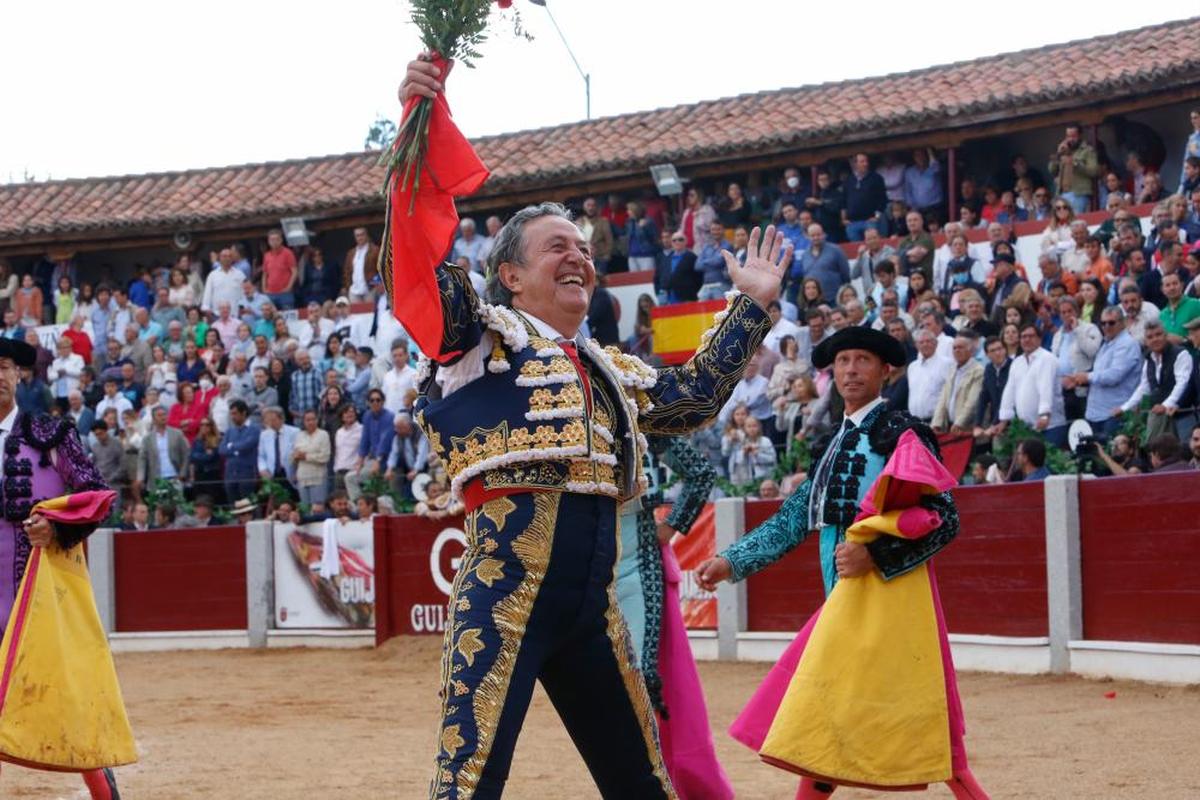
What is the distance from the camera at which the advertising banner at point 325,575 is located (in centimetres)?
1337

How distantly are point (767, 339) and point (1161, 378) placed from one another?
3.52 metres

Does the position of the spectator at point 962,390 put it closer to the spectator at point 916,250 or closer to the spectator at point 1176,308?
the spectator at point 1176,308

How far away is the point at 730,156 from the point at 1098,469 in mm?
7140

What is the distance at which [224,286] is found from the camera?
1722 cm

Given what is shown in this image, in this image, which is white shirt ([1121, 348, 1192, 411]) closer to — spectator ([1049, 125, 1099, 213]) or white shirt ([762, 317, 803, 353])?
white shirt ([762, 317, 803, 353])

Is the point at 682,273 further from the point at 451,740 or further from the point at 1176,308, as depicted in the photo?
the point at 451,740

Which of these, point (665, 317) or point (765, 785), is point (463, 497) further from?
point (665, 317)

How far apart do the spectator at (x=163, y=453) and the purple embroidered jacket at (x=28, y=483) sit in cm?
946

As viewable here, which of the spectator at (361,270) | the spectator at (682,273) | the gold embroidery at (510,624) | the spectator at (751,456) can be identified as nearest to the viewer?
the gold embroidery at (510,624)

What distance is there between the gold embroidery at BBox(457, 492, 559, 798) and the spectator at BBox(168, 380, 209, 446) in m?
12.1

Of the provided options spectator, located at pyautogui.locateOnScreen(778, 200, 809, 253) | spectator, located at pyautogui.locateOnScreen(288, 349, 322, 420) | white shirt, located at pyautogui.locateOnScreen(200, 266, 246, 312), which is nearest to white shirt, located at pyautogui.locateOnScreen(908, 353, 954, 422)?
spectator, located at pyautogui.locateOnScreen(778, 200, 809, 253)

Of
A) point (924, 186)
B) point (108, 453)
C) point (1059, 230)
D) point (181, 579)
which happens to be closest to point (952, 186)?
point (924, 186)

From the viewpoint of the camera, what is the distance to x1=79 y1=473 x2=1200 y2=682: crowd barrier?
8789 millimetres

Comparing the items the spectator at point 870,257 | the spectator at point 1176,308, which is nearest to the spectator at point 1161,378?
the spectator at point 1176,308
